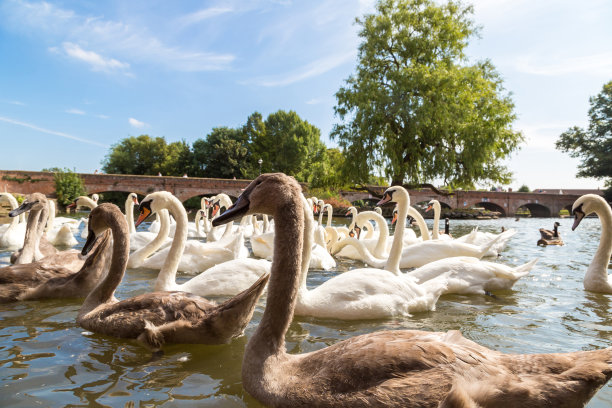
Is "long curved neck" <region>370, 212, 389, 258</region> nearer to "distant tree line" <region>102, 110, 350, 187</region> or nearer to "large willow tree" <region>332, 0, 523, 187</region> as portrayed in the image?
"large willow tree" <region>332, 0, 523, 187</region>

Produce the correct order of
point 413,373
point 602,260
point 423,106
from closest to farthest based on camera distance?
point 413,373, point 602,260, point 423,106

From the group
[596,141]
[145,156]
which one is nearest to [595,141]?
[596,141]

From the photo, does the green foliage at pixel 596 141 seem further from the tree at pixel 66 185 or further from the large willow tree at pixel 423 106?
the tree at pixel 66 185

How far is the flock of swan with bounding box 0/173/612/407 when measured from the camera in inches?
72.3

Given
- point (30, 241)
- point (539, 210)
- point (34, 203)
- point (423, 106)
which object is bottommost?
point (30, 241)

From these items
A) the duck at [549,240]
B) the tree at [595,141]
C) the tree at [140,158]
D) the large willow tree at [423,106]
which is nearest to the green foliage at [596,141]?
the tree at [595,141]

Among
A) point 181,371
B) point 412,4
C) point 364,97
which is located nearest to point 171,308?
point 181,371

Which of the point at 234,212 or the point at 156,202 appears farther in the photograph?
the point at 156,202

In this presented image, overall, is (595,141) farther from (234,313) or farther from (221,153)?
(234,313)

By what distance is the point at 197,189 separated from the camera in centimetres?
3756

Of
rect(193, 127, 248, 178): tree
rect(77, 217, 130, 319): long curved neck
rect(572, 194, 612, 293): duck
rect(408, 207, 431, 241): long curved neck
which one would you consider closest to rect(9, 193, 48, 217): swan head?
rect(77, 217, 130, 319): long curved neck

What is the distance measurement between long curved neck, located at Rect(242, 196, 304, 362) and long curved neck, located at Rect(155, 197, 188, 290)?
2395 millimetres

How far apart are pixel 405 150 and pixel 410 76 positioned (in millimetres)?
4280

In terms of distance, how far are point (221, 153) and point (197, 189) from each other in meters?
13.8
